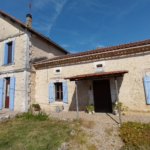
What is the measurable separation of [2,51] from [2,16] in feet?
10.1

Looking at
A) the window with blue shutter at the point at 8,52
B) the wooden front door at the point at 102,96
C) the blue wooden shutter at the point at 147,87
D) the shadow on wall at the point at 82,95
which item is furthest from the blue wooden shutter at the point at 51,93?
the blue wooden shutter at the point at 147,87

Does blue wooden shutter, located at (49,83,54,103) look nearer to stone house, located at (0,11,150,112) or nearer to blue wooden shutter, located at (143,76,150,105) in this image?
stone house, located at (0,11,150,112)

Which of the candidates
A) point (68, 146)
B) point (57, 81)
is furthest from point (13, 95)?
point (68, 146)

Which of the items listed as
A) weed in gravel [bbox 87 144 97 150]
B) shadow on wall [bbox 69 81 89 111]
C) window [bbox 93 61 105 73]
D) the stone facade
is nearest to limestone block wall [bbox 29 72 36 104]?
the stone facade

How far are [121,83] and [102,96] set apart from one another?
4.60ft

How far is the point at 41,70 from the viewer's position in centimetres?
841

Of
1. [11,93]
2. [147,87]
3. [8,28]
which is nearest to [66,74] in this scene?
[11,93]

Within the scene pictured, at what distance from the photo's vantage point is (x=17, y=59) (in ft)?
27.0

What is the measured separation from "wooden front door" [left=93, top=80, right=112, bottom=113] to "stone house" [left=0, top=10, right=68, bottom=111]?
14.9ft

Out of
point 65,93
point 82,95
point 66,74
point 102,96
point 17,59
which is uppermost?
point 17,59

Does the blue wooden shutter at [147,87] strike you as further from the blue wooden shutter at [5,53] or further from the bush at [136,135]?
the blue wooden shutter at [5,53]

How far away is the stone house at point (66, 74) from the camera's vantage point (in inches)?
223

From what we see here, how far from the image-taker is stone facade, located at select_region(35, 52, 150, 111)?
5602mm

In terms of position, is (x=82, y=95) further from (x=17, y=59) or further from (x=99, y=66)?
(x=17, y=59)
